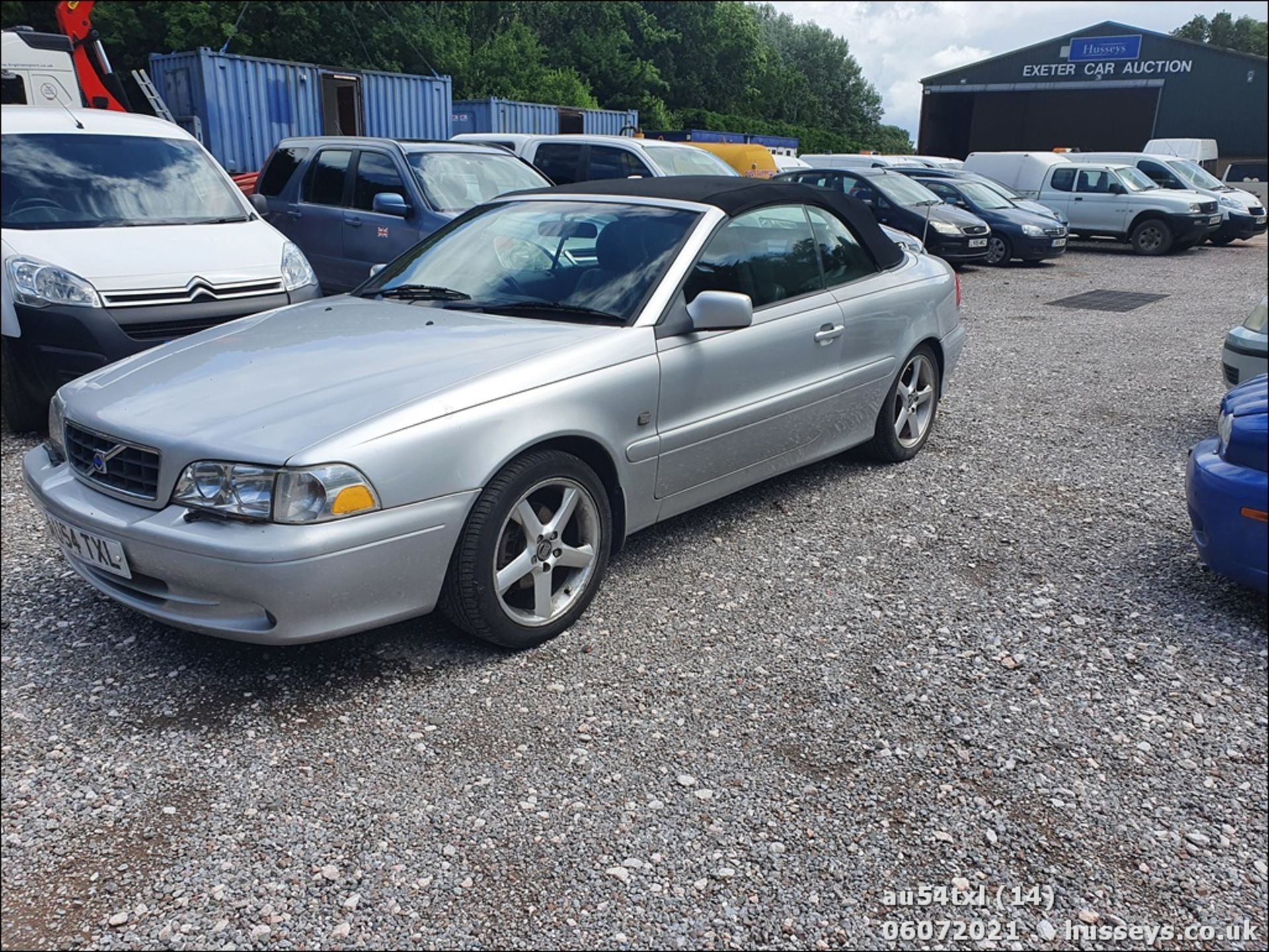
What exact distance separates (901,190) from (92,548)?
1442 centimetres

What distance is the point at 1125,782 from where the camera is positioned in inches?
94.7

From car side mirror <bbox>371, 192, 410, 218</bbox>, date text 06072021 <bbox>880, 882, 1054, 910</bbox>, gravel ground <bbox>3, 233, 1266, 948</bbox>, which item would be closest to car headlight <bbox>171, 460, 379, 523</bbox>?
gravel ground <bbox>3, 233, 1266, 948</bbox>

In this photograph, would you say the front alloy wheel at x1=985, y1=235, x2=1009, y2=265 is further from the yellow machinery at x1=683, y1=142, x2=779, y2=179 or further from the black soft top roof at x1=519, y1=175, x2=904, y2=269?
the black soft top roof at x1=519, y1=175, x2=904, y2=269

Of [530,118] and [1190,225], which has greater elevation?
[530,118]

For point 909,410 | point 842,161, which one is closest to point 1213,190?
point 842,161

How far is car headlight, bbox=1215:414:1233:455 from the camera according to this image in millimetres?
2537

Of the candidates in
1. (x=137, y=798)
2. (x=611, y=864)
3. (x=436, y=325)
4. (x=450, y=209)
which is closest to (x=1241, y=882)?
(x=611, y=864)

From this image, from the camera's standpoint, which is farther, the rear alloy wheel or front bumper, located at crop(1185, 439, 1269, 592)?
the rear alloy wheel

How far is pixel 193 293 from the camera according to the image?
5.51 meters

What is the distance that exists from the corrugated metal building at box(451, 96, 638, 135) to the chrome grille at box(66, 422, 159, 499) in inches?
803

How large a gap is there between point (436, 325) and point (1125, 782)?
8.43ft

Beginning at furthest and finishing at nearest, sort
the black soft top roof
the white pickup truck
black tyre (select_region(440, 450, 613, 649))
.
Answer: the white pickup truck, the black soft top roof, black tyre (select_region(440, 450, 613, 649))

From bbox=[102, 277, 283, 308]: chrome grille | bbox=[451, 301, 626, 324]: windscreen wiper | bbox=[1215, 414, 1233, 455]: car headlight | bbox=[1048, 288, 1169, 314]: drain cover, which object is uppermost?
bbox=[451, 301, 626, 324]: windscreen wiper

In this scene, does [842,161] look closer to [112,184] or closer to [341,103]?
[341,103]
